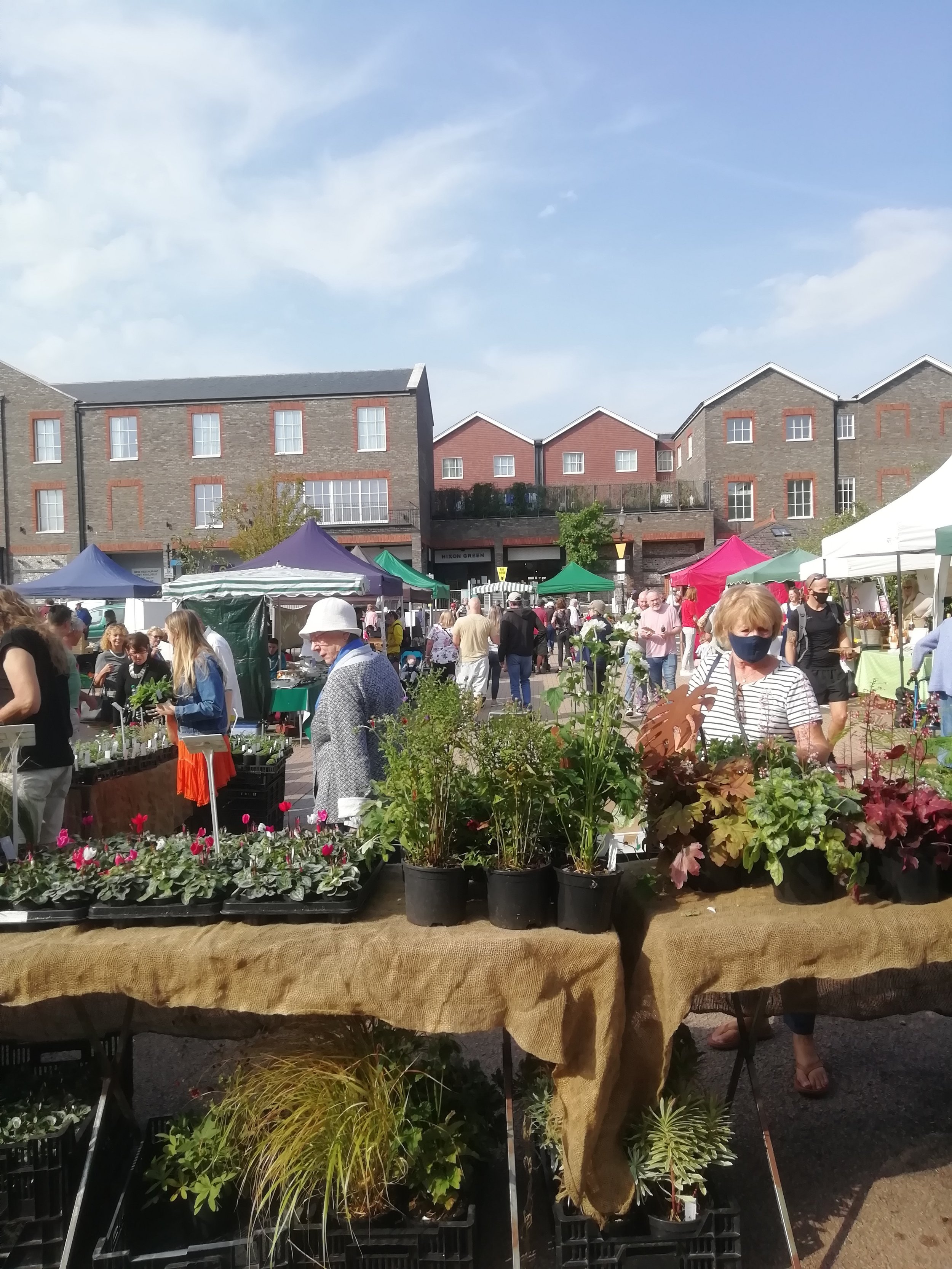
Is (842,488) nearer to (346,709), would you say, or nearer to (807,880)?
(346,709)

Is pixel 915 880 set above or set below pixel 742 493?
below

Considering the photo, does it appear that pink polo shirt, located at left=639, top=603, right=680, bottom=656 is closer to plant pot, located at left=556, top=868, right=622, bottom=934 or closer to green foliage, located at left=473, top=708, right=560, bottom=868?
green foliage, located at left=473, top=708, right=560, bottom=868

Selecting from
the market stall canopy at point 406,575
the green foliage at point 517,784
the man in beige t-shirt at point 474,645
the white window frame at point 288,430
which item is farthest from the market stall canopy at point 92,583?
the white window frame at point 288,430

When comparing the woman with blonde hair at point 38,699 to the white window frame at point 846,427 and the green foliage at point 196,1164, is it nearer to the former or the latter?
the green foliage at point 196,1164

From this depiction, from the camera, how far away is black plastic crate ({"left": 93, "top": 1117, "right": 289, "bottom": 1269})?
91.1 inches

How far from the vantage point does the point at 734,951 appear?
2.24 m

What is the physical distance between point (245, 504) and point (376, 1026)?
30.7m

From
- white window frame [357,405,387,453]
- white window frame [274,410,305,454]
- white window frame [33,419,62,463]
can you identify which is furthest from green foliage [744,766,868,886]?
white window frame [33,419,62,463]

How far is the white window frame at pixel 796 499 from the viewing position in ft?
119

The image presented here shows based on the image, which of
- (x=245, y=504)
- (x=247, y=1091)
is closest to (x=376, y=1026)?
(x=247, y=1091)

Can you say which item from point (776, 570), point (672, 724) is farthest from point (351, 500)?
point (672, 724)

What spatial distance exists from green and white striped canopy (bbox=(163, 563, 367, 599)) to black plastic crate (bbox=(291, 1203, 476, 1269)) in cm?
884

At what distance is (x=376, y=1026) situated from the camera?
2539mm

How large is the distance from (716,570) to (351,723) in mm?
13504
